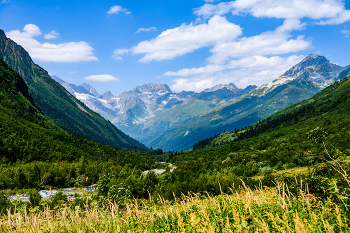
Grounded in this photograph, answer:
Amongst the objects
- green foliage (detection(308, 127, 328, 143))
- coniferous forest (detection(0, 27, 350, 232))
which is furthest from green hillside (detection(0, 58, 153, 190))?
green foliage (detection(308, 127, 328, 143))

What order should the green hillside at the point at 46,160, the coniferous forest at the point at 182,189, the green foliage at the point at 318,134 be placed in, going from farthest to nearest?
the green hillside at the point at 46,160
the green foliage at the point at 318,134
the coniferous forest at the point at 182,189

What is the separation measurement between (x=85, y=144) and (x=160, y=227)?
377 feet

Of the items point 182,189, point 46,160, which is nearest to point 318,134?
point 182,189


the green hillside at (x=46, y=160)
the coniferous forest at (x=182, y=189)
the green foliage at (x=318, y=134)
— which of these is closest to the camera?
the coniferous forest at (x=182, y=189)

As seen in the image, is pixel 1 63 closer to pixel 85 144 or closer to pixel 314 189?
pixel 85 144

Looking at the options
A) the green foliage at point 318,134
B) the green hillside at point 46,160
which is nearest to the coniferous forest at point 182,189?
the green foliage at point 318,134

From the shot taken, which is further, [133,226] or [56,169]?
[56,169]

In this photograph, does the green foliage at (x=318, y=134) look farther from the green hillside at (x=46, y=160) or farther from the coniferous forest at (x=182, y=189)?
the green hillside at (x=46, y=160)

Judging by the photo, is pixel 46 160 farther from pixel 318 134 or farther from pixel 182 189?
pixel 318 134

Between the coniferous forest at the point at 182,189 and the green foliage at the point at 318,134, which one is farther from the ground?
the green foliage at the point at 318,134

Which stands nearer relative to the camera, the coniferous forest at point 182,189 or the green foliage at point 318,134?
the coniferous forest at point 182,189

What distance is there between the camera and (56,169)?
52344 mm

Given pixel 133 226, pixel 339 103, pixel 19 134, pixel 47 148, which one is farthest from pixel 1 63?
pixel 339 103

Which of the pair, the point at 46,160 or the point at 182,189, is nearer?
the point at 182,189
